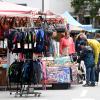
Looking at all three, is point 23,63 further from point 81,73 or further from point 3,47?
point 81,73

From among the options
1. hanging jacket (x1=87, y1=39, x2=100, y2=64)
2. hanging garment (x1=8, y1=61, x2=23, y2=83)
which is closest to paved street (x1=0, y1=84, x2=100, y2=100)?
hanging garment (x1=8, y1=61, x2=23, y2=83)

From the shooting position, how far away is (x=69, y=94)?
1745 centimetres

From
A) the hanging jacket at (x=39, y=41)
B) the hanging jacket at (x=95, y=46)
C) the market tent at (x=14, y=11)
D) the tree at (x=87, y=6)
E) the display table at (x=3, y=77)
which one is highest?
the tree at (x=87, y=6)

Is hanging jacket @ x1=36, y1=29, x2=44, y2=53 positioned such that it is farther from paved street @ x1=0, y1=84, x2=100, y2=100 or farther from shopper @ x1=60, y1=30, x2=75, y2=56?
shopper @ x1=60, y1=30, x2=75, y2=56

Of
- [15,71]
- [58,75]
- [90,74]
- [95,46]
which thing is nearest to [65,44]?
[95,46]

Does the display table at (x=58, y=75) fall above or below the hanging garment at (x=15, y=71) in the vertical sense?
below

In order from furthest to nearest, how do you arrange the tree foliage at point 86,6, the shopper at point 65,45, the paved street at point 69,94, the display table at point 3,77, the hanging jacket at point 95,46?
the tree foliage at point 86,6
the shopper at point 65,45
the hanging jacket at point 95,46
the display table at point 3,77
the paved street at point 69,94

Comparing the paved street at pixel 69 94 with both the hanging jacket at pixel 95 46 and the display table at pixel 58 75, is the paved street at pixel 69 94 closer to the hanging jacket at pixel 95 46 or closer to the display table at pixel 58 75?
the display table at pixel 58 75

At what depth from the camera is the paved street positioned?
53.7ft

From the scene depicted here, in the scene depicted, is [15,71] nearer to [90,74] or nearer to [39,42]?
[39,42]

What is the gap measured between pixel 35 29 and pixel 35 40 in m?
0.41

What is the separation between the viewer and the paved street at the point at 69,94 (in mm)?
16359

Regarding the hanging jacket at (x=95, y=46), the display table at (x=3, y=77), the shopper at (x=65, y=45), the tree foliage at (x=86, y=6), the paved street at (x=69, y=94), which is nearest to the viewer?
the paved street at (x=69, y=94)

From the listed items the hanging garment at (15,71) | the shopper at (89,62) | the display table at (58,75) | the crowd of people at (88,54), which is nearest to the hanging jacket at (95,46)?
the crowd of people at (88,54)
